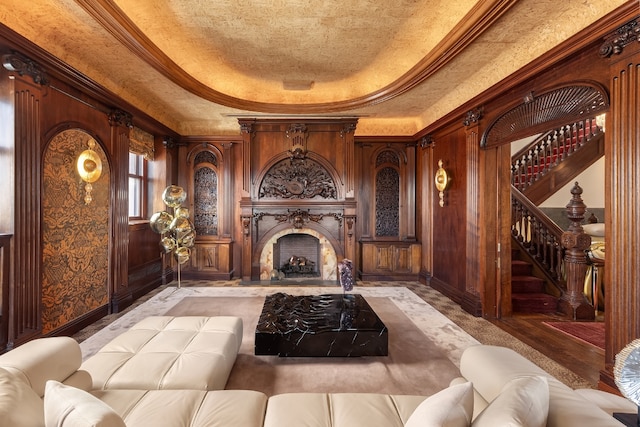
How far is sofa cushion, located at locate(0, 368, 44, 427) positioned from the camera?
910mm

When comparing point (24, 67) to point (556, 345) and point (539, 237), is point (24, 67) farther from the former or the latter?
point (539, 237)

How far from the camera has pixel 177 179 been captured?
18.4ft

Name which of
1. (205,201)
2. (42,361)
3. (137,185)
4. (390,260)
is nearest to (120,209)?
(137,185)

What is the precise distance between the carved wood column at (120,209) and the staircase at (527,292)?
5427 mm

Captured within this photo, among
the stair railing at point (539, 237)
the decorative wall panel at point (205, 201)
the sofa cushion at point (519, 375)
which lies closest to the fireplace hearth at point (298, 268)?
the decorative wall panel at point (205, 201)

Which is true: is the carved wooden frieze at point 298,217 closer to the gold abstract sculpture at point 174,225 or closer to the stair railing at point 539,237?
the gold abstract sculpture at point 174,225

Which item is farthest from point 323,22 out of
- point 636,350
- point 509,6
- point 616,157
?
point 636,350

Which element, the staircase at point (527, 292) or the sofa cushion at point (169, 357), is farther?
the staircase at point (527, 292)

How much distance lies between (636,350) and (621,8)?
2.36m

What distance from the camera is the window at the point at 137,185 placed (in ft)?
16.1

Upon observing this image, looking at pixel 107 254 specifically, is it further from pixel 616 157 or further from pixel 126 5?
pixel 616 157

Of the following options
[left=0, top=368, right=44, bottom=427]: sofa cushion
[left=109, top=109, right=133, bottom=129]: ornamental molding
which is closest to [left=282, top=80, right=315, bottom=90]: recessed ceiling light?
[left=109, top=109, right=133, bottom=129]: ornamental molding

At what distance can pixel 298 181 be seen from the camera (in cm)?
556

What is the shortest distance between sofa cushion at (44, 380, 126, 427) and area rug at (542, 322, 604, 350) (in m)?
4.02
